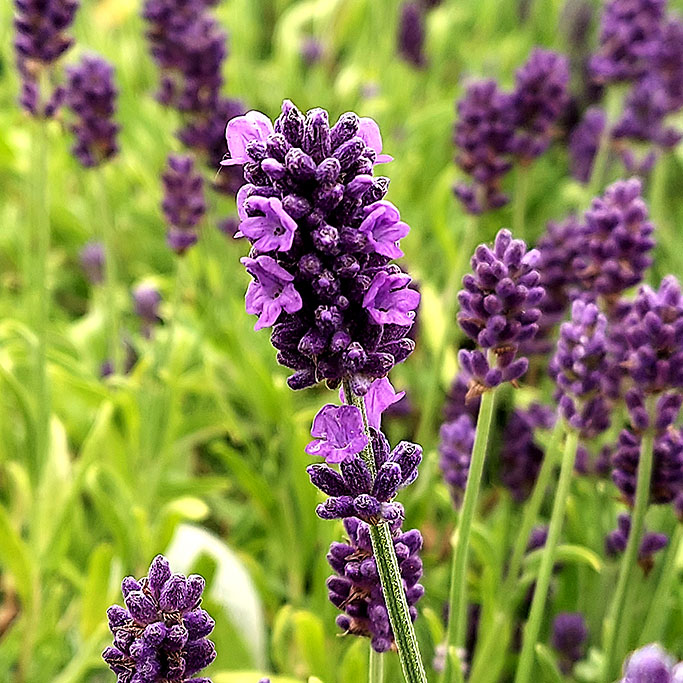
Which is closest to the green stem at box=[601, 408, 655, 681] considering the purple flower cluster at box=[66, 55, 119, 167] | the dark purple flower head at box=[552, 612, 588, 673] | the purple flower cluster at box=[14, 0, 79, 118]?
the dark purple flower head at box=[552, 612, 588, 673]

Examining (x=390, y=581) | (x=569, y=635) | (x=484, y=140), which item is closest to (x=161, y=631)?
(x=390, y=581)

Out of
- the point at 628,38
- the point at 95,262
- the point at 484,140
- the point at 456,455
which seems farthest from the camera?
the point at 95,262

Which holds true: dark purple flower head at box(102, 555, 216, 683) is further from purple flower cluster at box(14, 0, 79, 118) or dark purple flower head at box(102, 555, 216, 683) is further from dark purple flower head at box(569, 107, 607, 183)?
dark purple flower head at box(569, 107, 607, 183)

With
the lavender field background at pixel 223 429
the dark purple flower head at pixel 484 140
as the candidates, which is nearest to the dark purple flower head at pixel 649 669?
the lavender field background at pixel 223 429

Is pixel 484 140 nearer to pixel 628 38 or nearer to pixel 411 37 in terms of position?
pixel 628 38

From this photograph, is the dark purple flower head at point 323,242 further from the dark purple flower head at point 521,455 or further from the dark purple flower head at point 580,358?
the dark purple flower head at point 521,455

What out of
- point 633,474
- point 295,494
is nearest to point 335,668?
point 295,494

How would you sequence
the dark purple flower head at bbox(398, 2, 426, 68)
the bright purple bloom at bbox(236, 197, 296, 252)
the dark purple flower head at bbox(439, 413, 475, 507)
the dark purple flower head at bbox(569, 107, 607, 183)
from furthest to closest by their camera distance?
1. the dark purple flower head at bbox(398, 2, 426, 68)
2. the dark purple flower head at bbox(569, 107, 607, 183)
3. the dark purple flower head at bbox(439, 413, 475, 507)
4. the bright purple bloom at bbox(236, 197, 296, 252)
